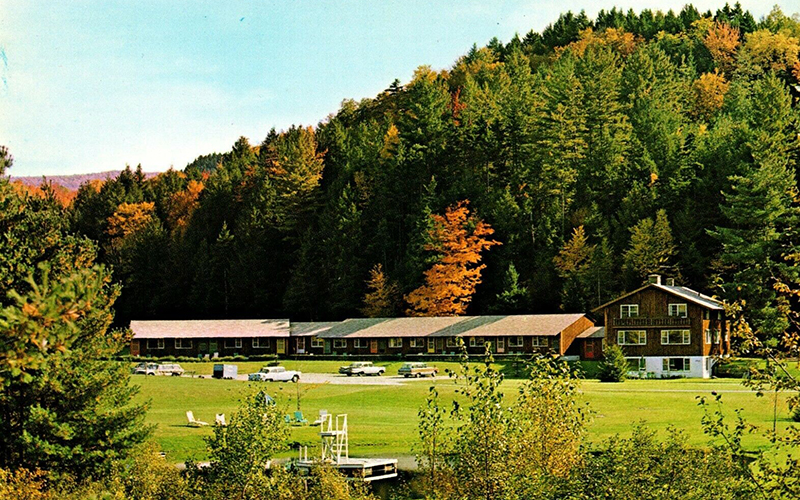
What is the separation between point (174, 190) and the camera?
159375 mm

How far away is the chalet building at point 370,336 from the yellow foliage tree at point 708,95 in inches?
2506

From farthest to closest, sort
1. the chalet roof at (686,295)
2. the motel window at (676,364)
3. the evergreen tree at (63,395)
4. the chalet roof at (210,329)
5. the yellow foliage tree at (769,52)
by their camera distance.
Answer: the yellow foliage tree at (769,52)
the chalet roof at (210,329)
the motel window at (676,364)
the chalet roof at (686,295)
the evergreen tree at (63,395)

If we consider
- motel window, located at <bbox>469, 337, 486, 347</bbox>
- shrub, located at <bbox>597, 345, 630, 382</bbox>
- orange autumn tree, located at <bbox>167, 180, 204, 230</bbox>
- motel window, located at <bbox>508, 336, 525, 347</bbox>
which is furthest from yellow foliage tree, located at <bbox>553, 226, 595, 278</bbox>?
orange autumn tree, located at <bbox>167, 180, 204, 230</bbox>

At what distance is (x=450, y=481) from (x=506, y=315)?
69877 millimetres

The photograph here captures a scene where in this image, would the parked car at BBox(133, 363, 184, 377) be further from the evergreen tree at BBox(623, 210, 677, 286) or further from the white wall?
the evergreen tree at BBox(623, 210, 677, 286)

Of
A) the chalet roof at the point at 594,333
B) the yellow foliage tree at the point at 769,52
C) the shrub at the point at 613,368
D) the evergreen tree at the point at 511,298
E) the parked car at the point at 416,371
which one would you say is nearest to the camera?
the shrub at the point at 613,368

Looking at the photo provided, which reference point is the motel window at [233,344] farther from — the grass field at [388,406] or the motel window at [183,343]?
the grass field at [388,406]

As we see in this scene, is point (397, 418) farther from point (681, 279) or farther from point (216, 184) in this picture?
point (216, 184)

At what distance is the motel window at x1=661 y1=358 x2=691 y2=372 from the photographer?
7744 cm

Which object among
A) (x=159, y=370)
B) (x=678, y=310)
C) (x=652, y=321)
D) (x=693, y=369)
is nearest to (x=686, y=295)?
(x=678, y=310)

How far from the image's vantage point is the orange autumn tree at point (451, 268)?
100688 millimetres

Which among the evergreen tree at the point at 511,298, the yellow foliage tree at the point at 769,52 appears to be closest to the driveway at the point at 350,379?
the evergreen tree at the point at 511,298

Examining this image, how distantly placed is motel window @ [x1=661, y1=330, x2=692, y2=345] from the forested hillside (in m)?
4.54

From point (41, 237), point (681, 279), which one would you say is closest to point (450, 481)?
point (41, 237)
